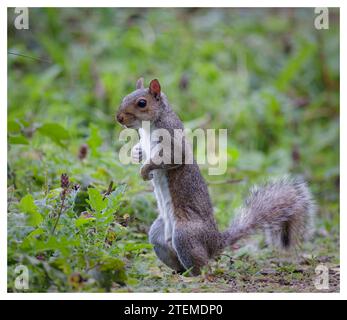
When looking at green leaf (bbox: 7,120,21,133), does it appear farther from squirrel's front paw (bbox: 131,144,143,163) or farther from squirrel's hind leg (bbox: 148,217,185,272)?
squirrel's hind leg (bbox: 148,217,185,272)

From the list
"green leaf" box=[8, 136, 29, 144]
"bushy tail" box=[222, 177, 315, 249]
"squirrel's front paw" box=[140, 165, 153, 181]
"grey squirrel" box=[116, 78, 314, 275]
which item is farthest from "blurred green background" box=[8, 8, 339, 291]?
"bushy tail" box=[222, 177, 315, 249]

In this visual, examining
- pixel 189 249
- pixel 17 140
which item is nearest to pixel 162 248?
pixel 189 249

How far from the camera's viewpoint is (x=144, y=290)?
4.12 m

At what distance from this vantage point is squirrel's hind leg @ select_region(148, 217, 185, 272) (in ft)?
15.4

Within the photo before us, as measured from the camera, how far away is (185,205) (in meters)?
4.63

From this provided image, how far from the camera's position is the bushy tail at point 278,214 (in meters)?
4.87

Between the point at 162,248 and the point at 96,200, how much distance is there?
78cm

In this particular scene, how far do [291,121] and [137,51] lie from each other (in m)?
2.48

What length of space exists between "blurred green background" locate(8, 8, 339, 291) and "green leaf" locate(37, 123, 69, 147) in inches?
0.5

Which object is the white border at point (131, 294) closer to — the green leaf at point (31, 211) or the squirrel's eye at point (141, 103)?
the green leaf at point (31, 211)

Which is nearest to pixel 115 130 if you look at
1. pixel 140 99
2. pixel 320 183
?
pixel 320 183

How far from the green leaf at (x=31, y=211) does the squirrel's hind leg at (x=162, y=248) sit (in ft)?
3.23

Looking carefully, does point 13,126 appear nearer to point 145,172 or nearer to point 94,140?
point 94,140
